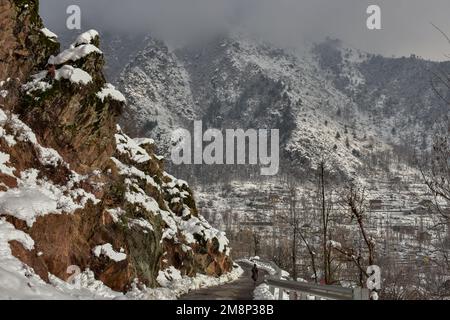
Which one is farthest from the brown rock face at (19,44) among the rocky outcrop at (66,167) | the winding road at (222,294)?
the winding road at (222,294)

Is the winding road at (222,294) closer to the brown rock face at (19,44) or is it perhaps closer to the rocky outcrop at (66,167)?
the rocky outcrop at (66,167)

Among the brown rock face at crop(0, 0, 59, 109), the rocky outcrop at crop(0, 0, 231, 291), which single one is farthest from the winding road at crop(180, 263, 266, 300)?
the brown rock face at crop(0, 0, 59, 109)

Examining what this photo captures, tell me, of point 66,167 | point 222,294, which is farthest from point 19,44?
point 222,294

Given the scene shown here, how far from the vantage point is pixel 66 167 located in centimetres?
1859

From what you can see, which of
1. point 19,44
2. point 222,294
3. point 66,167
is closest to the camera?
point 66,167

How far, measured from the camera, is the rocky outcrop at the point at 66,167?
49.4 feet

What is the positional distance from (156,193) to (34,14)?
48.4 feet

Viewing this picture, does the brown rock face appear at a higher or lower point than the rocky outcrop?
higher

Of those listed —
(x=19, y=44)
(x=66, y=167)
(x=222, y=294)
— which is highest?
(x=19, y=44)

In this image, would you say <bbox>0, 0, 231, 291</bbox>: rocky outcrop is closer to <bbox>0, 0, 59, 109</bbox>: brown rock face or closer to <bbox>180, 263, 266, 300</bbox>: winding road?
<bbox>0, 0, 59, 109</bbox>: brown rock face

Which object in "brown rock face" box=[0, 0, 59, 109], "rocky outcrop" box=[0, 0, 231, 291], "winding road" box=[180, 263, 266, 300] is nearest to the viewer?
"rocky outcrop" box=[0, 0, 231, 291]

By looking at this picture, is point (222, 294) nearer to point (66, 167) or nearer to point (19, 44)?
point (66, 167)

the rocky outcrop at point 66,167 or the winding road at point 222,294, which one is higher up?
the rocky outcrop at point 66,167

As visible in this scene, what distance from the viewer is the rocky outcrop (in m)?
15.1
